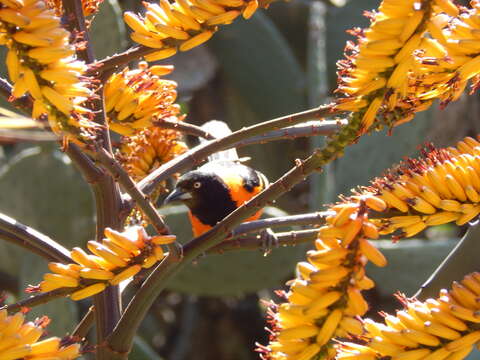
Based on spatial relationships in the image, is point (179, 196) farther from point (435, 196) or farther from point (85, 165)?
point (435, 196)

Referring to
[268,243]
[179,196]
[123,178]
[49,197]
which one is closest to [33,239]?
[123,178]

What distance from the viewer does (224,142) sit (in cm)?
118

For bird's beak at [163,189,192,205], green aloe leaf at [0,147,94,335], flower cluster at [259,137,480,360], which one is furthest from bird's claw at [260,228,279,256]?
green aloe leaf at [0,147,94,335]

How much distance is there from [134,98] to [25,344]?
1.44 ft

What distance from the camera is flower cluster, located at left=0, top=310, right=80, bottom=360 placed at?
87cm

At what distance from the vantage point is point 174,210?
8.84 ft

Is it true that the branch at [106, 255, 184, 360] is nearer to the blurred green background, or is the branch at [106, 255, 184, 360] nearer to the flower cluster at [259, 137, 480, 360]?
the flower cluster at [259, 137, 480, 360]

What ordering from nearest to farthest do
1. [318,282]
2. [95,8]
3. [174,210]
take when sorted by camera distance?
[318,282]
[95,8]
[174,210]

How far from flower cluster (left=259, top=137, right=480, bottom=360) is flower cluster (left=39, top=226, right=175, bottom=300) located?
0.16 meters

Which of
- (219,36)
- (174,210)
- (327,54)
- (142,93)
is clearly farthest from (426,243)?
(142,93)

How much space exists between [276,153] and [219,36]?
26.4 inches

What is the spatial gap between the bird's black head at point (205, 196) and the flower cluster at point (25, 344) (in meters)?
1.50

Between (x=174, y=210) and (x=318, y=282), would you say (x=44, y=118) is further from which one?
(x=174, y=210)

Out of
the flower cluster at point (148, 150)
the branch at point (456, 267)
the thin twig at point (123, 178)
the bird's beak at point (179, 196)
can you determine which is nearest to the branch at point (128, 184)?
the thin twig at point (123, 178)
